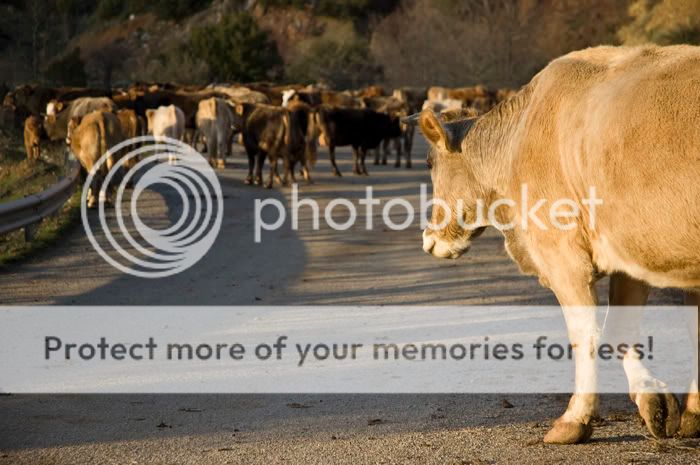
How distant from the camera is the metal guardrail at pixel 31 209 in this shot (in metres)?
12.9

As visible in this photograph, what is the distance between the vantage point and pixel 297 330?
9.32 meters

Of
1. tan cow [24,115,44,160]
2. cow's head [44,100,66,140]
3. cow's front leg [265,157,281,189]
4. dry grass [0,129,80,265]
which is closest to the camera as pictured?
dry grass [0,129,80,265]

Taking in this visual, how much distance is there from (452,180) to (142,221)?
33.0 feet

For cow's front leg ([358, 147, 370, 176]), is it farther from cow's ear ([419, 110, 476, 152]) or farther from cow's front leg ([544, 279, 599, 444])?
cow's front leg ([544, 279, 599, 444])

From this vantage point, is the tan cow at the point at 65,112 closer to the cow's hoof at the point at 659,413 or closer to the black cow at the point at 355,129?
Answer: the black cow at the point at 355,129

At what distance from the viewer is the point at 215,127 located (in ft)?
95.3

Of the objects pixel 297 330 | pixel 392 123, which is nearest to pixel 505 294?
pixel 297 330

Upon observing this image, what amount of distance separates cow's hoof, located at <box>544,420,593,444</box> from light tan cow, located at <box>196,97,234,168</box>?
23.0 metres

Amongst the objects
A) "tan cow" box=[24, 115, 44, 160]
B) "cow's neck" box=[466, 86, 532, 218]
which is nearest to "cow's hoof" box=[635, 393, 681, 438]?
"cow's neck" box=[466, 86, 532, 218]

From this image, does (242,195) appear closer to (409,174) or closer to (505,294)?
(409,174)

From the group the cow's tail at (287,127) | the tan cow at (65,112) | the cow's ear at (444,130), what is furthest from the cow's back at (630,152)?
the tan cow at (65,112)

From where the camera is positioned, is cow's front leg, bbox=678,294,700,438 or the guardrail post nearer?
cow's front leg, bbox=678,294,700,438

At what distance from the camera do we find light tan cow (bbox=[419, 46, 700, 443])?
550 cm

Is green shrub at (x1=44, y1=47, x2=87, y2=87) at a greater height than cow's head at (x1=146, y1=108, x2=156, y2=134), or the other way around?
green shrub at (x1=44, y1=47, x2=87, y2=87)
